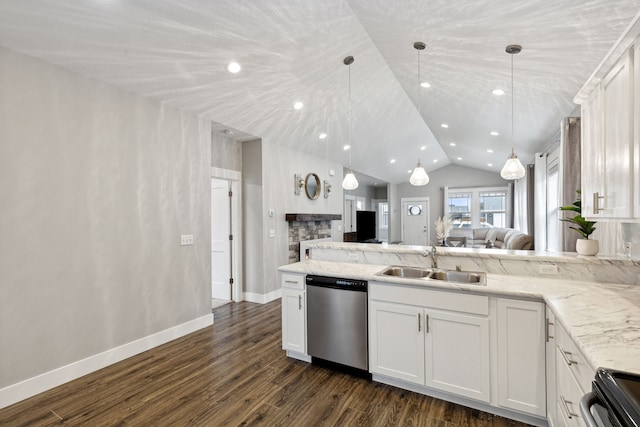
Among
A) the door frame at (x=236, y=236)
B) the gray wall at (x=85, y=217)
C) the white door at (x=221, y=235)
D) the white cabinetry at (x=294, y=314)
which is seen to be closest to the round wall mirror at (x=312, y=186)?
the door frame at (x=236, y=236)

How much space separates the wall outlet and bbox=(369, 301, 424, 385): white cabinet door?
39.8 inches

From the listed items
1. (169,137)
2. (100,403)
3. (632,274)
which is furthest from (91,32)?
(632,274)

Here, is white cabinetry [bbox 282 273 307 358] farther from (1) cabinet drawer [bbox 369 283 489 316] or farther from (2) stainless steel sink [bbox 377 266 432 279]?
(2) stainless steel sink [bbox 377 266 432 279]

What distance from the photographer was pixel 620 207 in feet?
4.95

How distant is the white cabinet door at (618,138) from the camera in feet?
4.67

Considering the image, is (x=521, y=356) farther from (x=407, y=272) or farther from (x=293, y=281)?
(x=293, y=281)

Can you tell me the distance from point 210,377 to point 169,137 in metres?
2.52

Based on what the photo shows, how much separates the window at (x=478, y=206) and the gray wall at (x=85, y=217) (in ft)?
28.9

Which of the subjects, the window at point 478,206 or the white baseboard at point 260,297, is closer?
the white baseboard at point 260,297

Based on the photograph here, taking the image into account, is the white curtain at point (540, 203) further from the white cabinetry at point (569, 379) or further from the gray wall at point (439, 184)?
the gray wall at point (439, 184)

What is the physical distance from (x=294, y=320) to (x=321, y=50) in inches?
105

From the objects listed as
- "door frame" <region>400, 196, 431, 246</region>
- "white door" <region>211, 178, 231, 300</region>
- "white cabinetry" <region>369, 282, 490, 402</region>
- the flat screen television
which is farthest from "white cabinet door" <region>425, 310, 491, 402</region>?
"door frame" <region>400, 196, 431, 246</region>

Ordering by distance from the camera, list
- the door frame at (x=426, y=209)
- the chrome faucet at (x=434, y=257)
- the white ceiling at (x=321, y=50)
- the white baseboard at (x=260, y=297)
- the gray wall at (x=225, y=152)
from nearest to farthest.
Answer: the white ceiling at (x=321, y=50), the chrome faucet at (x=434, y=257), the gray wall at (x=225, y=152), the white baseboard at (x=260, y=297), the door frame at (x=426, y=209)

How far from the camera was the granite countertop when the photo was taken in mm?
1145
